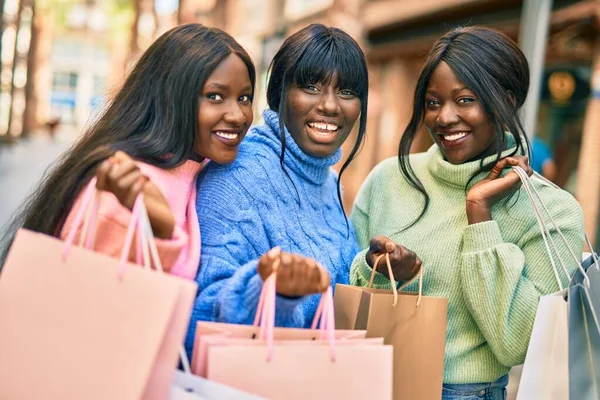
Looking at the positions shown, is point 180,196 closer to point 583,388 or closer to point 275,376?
point 275,376

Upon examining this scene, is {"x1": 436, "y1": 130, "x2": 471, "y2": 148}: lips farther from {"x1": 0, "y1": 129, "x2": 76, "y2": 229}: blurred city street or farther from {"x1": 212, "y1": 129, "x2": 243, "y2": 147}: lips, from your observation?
{"x1": 0, "y1": 129, "x2": 76, "y2": 229}: blurred city street

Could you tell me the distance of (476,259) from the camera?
2629 millimetres

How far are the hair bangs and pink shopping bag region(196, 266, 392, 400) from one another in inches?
34.4

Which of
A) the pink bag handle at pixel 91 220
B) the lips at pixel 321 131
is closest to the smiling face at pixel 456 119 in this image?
the lips at pixel 321 131

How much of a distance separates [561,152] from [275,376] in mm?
7702

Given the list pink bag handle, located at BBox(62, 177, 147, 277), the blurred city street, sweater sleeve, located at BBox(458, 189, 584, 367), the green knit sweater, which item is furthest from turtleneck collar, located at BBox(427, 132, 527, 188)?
the blurred city street

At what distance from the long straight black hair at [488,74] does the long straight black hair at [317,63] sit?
0.80 ft

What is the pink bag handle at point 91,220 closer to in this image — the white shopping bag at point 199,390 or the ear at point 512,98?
the white shopping bag at point 199,390

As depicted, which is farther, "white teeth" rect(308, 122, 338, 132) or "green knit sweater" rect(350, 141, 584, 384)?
"white teeth" rect(308, 122, 338, 132)

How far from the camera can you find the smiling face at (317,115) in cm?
275

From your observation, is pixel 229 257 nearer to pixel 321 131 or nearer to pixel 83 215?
pixel 83 215

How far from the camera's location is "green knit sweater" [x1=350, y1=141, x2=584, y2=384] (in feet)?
8.51

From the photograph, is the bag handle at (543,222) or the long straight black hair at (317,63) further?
the long straight black hair at (317,63)

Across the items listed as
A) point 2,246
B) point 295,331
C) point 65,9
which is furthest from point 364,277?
point 65,9
